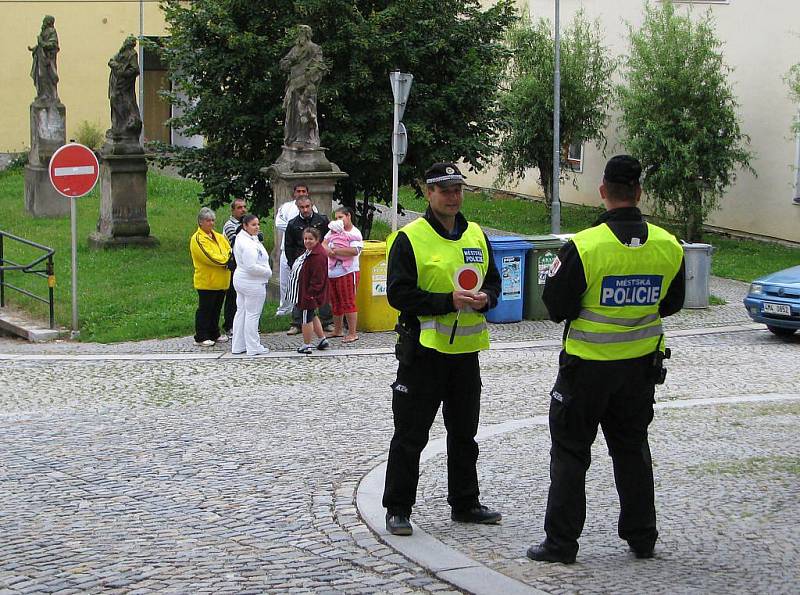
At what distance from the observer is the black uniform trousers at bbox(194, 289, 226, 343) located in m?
15.2

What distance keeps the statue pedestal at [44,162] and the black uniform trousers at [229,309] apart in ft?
44.6

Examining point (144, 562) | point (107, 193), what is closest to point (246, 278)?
point (144, 562)

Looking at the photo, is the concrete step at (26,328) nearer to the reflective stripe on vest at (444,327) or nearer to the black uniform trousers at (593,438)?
the reflective stripe on vest at (444,327)

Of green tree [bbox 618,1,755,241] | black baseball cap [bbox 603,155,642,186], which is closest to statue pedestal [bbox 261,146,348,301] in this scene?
green tree [bbox 618,1,755,241]

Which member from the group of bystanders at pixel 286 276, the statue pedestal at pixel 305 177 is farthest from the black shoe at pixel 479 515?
the statue pedestal at pixel 305 177

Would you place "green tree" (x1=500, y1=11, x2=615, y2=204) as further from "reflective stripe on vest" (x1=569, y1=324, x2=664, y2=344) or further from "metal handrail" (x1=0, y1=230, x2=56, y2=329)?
"reflective stripe on vest" (x1=569, y1=324, x2=664, y2=344)

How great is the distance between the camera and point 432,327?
22.5 feet

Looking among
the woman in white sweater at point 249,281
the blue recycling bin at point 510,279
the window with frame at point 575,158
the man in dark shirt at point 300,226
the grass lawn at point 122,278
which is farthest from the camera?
the window with frame at point 575,158

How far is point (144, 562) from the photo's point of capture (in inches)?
261

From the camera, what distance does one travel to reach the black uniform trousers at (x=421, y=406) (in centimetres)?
689

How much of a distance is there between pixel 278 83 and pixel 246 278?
320 inches

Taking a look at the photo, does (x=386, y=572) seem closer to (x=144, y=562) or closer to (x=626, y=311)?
(x=144, y=562)

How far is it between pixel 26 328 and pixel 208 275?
3281 millimetres

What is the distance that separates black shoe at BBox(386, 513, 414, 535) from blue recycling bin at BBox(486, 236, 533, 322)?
9853 mm
